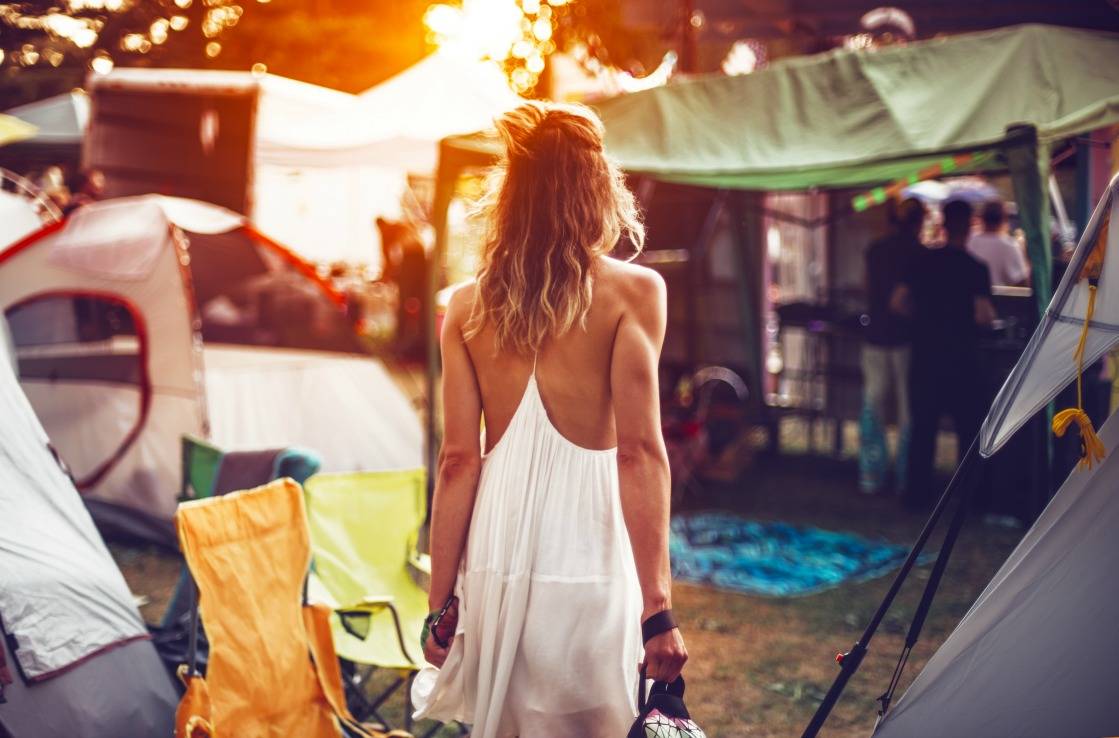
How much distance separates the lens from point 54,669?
3.24 meters

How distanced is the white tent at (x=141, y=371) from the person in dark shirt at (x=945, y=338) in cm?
345

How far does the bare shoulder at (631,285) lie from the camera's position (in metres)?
2.31

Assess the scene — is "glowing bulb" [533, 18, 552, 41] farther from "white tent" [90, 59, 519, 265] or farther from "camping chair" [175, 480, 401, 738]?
"camping chair" [175, 480, 401, 738]

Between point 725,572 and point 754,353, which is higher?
point 754,353

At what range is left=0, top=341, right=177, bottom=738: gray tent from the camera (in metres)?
3.18

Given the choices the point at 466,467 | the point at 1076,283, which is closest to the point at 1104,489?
the point at 1076,283

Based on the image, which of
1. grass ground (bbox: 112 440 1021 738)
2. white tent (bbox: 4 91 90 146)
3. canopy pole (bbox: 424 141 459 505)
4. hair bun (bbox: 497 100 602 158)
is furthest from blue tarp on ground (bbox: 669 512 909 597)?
white tent (bbox: 4 91 90 146)

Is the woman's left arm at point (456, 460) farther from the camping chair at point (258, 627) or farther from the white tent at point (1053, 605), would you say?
the white tent at point (1053, 605)

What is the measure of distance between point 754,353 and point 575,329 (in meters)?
7.12

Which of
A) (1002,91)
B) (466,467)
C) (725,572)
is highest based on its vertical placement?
Answer: (1002,91)

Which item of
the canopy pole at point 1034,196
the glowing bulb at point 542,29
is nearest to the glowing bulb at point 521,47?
the glowing bulb at point 542,29

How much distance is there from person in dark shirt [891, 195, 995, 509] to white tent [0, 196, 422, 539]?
11.3 ft

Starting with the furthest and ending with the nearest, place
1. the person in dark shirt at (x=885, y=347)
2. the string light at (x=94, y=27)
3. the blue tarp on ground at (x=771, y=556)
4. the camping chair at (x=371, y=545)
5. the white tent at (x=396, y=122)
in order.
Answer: the string light at (x=94, y=27) → the white tent at (x=396, y=122) → the person in dark shirt at (x=885, y=347) → the blue tarp on ground at (x=771, y=556) → the camping chair at (x=371, y=545)

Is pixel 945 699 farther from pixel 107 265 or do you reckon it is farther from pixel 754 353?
pixel 754 353
